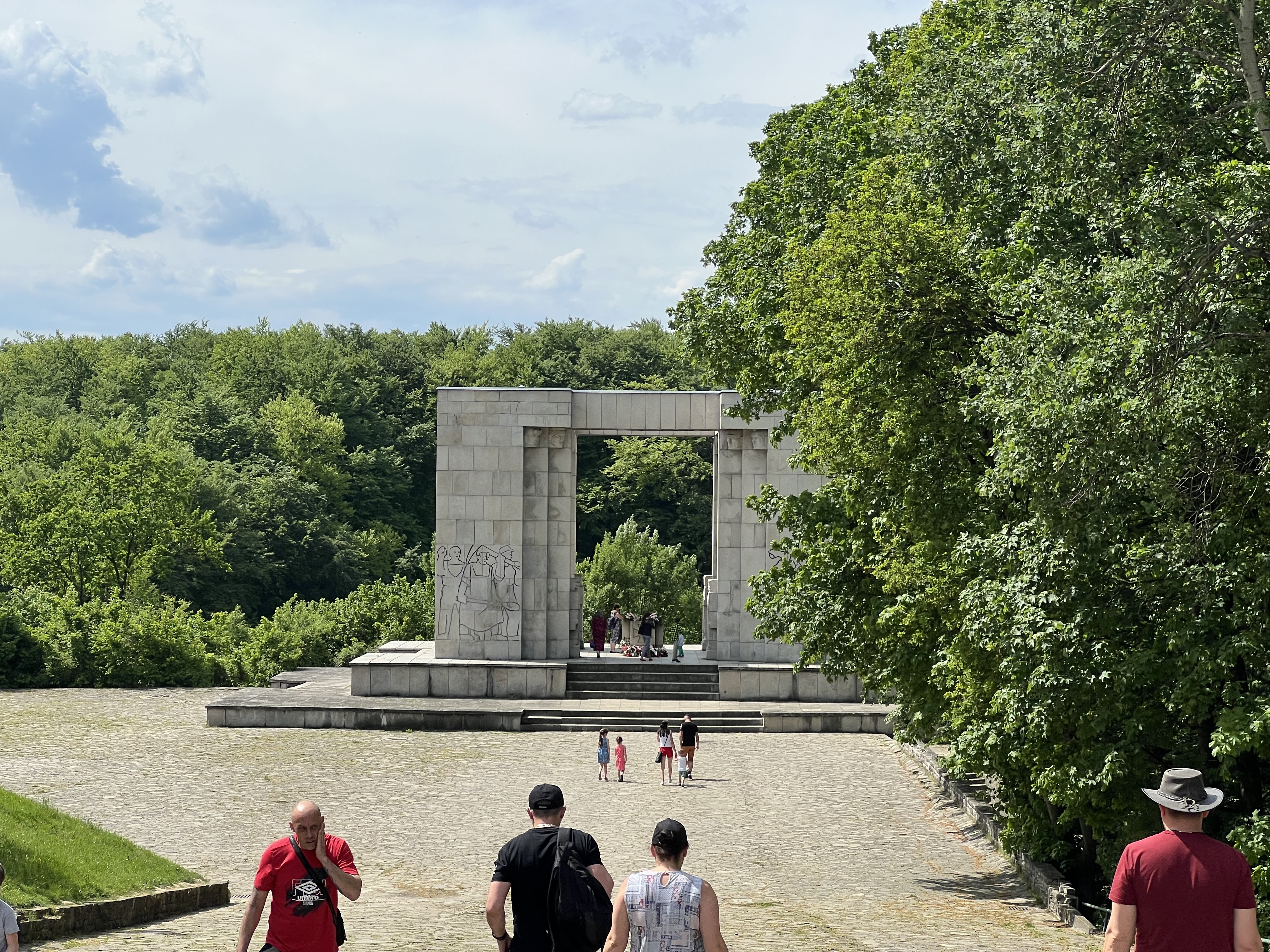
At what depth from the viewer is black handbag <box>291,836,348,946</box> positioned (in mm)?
7164

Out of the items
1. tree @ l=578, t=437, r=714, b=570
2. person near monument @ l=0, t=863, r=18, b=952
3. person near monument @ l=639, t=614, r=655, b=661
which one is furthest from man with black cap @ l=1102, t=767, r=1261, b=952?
tree @ l=578, t=437, r=714, b=570

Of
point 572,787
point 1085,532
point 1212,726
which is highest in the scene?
point 1085,532

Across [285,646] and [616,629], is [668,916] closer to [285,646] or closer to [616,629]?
[616,629]

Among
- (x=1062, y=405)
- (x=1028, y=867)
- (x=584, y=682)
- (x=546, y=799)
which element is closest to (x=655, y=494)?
(x=584, y=682)

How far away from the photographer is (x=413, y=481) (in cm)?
7756

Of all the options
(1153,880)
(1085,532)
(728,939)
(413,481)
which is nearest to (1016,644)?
(1085,532)

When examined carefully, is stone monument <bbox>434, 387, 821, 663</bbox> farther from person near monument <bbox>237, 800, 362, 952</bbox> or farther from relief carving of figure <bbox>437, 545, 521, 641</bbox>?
person near monument <bbox>237, 800, 362, 952</bbox>

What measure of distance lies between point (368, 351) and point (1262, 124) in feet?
250

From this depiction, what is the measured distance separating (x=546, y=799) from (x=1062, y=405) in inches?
260

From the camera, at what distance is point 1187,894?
6023 mm

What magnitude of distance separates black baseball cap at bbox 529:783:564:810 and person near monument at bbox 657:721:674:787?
634 inches

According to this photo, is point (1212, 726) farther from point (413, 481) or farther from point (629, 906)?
point (413, 481)

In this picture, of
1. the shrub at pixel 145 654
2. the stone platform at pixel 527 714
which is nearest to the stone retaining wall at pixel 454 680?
the stone platform at pixel 527 714

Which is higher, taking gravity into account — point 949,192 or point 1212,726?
point 949,192
